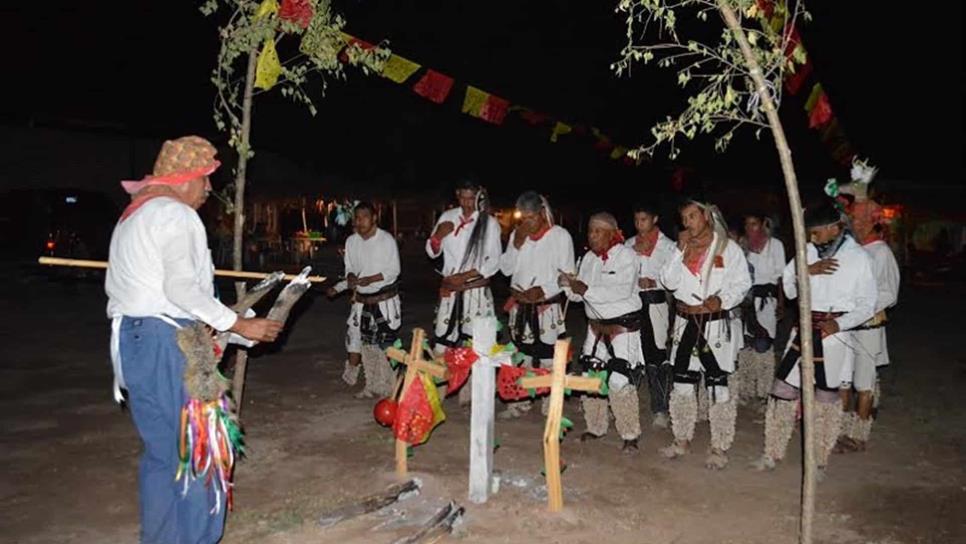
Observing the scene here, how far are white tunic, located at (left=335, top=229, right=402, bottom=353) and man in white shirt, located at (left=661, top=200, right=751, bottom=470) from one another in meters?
2.96

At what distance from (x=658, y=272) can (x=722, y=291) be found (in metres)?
1.17

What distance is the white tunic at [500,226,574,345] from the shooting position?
299 inches

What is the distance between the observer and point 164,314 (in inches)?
164

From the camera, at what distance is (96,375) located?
31.7 ft

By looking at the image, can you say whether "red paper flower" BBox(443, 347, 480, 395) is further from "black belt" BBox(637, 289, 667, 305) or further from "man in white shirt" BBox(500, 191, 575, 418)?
"black belt" BBox(637, 289, 667, 305)

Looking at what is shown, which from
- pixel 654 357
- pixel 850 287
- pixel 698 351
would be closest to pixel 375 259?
pixel 654 357

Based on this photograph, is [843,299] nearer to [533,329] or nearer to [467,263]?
[533,329]

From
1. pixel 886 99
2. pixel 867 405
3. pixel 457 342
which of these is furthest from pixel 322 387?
pixel 886 99

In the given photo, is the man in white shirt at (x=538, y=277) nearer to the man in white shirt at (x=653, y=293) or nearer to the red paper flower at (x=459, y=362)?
the man in white shirt at (x=653, y=293)

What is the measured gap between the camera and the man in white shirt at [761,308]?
8352 mm

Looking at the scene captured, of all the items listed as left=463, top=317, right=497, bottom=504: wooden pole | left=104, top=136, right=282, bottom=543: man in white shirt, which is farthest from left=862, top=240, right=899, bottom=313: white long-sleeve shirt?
left=104, top=136, right=282, bottom=543: man in white shirt

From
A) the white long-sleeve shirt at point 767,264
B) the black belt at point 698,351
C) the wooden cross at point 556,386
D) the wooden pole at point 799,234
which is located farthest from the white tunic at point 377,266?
the wooden pole at point 799,234

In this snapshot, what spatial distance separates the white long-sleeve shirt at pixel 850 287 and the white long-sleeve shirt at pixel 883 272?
0.81 metres

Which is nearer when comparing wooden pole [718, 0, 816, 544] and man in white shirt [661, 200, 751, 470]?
wooden pole [718, 0, 816, 544]
